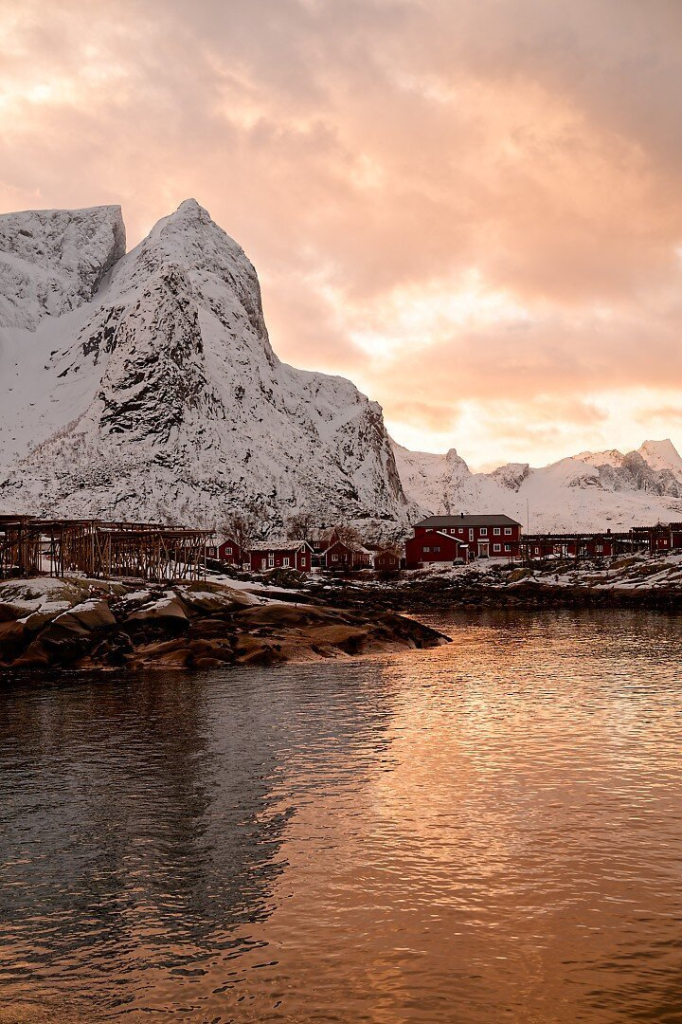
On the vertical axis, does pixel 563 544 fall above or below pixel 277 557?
above

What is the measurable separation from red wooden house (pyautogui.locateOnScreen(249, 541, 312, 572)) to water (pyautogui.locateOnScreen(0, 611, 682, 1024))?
93182mm

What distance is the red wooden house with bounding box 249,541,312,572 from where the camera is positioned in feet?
398

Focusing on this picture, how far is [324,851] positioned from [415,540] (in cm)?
11438

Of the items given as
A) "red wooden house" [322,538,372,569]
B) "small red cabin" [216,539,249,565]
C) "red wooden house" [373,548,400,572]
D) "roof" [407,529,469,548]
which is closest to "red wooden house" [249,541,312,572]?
"small red cabin" [216,539,249,565]

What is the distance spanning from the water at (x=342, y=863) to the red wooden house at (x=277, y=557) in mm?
93182

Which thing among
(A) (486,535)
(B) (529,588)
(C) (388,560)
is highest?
(A) (486,535)

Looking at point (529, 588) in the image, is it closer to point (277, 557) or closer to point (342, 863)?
point (277, 557)

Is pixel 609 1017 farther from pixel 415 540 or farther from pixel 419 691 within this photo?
pixel 415 540

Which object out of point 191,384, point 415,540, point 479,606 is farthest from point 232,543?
point 191,384

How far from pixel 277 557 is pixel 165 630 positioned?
8035 centimetres

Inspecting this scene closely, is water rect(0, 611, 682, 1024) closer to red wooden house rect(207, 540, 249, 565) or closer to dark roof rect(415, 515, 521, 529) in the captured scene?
red wooden house rect(207, 540, 249, 565)

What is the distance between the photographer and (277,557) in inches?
4801

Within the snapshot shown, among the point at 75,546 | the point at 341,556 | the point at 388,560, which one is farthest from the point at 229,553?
the point at 75,546

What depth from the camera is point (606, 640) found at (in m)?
48.6
